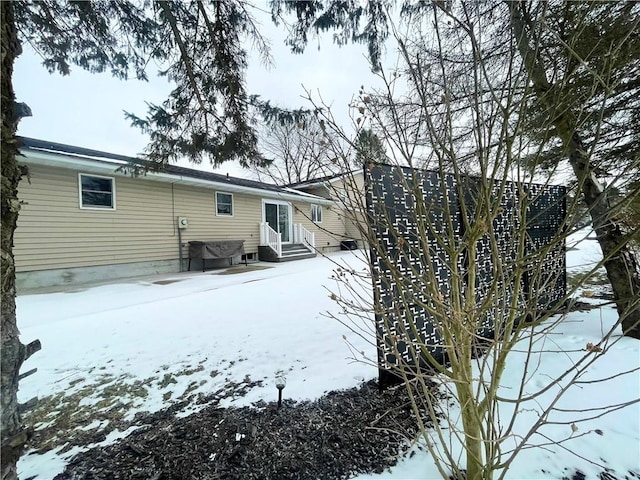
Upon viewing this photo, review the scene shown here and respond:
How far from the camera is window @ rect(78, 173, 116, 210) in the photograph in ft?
23.9

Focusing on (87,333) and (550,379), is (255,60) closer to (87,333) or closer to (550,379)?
(87,333)

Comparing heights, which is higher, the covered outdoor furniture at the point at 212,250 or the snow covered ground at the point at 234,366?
the covered outdoor furniture at the point at 212,250

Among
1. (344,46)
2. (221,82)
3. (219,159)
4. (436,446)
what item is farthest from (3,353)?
(344,46)

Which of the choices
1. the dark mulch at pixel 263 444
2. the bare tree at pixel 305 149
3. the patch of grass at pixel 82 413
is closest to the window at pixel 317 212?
the bare tree at pixel 305 149

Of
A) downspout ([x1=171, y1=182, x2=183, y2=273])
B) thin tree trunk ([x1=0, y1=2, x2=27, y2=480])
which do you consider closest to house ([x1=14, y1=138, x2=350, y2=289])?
downspout ([x1=171, y1=182, x2=183, y2=273])

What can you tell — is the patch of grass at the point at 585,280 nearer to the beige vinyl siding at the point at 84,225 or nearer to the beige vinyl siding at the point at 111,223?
the beige vinyl siding at the point at 111,223

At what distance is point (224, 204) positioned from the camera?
35.1 feet

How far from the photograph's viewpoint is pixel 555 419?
199 cm

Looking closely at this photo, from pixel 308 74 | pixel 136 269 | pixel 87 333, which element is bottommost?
pixel 87 333

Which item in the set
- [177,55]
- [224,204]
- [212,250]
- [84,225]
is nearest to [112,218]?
[84,225]

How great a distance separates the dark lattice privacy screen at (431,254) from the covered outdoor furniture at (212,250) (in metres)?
7.94

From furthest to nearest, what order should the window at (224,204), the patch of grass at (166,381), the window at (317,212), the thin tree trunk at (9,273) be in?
the window at (317,212) < the window at (224,204) < the patch of grass at (166,381) < the thin tree trunk at (9,273)

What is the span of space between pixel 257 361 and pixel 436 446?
181cm

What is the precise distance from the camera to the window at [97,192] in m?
7.28
